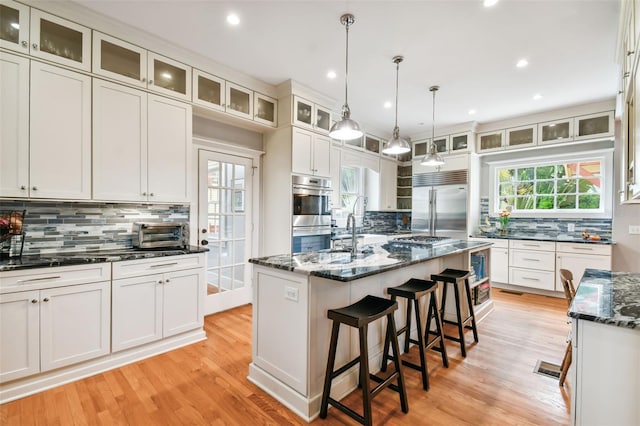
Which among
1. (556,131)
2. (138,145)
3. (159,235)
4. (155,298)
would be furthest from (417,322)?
(556,131)

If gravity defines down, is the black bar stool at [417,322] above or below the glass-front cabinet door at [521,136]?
below

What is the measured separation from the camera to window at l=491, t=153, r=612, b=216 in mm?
4699

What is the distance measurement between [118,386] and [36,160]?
71.7 inches

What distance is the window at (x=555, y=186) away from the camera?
470 centimetres

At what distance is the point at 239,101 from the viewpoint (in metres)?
3.53

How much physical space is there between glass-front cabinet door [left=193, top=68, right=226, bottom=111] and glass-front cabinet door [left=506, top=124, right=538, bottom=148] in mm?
4750

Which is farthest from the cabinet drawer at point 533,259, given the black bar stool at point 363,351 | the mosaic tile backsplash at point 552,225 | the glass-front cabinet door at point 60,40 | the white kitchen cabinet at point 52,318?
the glass-front cabinet door at point 60,40

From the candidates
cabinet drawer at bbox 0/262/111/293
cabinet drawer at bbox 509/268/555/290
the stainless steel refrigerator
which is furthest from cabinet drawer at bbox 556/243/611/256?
cabinet drawer at bbox 0/262/111/293

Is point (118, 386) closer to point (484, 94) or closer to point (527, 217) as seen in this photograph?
point (484, 94)

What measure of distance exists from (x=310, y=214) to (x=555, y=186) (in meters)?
4.39

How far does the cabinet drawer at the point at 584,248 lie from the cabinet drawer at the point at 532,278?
409 mm

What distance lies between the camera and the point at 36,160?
2.25m

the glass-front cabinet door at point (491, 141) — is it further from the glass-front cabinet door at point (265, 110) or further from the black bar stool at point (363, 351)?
the black bar stool at point (363, 351)

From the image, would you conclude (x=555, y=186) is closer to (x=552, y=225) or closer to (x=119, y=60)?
(x=552, y=225)
